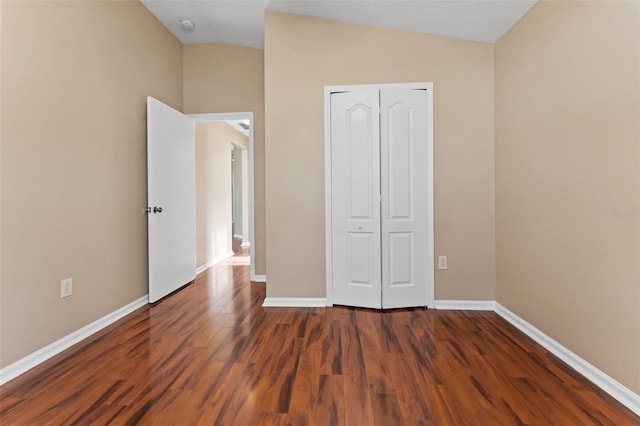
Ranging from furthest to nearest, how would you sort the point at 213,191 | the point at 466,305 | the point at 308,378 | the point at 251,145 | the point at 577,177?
the point at 213,191, the point at 251,145, the point at 466,305, the point at 577,177, the point at 308,378

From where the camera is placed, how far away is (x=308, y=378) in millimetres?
1814

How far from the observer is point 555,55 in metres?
2.09

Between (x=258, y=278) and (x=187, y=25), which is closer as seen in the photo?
(x=187, y=25)

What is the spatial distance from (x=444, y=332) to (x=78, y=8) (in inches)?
146

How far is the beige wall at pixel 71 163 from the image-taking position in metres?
1.88

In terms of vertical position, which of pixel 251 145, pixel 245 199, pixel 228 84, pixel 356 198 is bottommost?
pixel 356 198

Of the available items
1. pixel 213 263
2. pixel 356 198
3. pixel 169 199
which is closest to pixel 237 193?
pixel 213 263

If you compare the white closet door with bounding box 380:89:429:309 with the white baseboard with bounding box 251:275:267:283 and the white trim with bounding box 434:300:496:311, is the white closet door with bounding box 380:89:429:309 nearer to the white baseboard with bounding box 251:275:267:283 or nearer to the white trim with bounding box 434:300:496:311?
the white trim with bounding box 434:300:496:311

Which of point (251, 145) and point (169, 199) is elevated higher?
point (251, 145)

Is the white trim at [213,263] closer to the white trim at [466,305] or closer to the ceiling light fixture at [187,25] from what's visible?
the ceiling light fixture at [187,25]

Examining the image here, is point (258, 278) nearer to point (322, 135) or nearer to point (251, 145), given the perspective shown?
point (251, 145)

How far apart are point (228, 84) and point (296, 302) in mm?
2826

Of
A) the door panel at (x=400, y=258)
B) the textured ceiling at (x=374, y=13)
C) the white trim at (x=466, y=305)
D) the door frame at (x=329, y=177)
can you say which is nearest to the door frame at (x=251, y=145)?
the textured ceiling at (x=374, y=13)

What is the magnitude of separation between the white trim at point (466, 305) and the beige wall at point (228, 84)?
2.12 metres
